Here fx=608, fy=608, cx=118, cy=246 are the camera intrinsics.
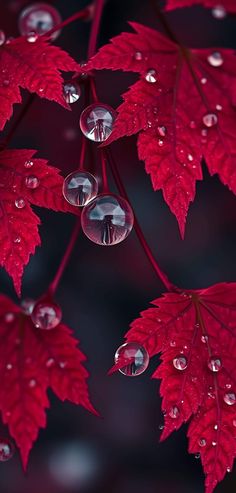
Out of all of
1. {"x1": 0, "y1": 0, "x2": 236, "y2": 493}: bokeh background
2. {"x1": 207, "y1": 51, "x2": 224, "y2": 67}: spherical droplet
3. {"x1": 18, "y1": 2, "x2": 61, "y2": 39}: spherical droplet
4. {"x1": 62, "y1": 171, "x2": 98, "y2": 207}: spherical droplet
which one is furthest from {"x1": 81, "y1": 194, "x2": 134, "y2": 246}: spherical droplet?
{"x1": 0, "y1": 0, "x2": 236, "y2": 493}: bokeh background

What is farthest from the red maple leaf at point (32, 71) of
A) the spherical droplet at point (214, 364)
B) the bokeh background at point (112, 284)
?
the bokeh background at point (112, 284)

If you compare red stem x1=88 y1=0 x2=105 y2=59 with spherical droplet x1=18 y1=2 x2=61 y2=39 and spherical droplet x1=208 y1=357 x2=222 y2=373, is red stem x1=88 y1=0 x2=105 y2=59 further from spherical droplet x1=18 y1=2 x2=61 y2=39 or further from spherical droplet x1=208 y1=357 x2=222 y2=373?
spherical droplet x1=208 y1=357 x2=222 y2=373

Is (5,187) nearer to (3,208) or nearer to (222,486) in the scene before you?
(3,208)

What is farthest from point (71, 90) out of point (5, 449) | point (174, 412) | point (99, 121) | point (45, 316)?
point (5, 449)

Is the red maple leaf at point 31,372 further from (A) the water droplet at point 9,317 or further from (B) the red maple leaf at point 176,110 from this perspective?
(B) the red maple leaf at point 176,110

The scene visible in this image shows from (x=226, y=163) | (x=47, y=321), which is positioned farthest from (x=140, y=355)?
(x=226, y=163)
